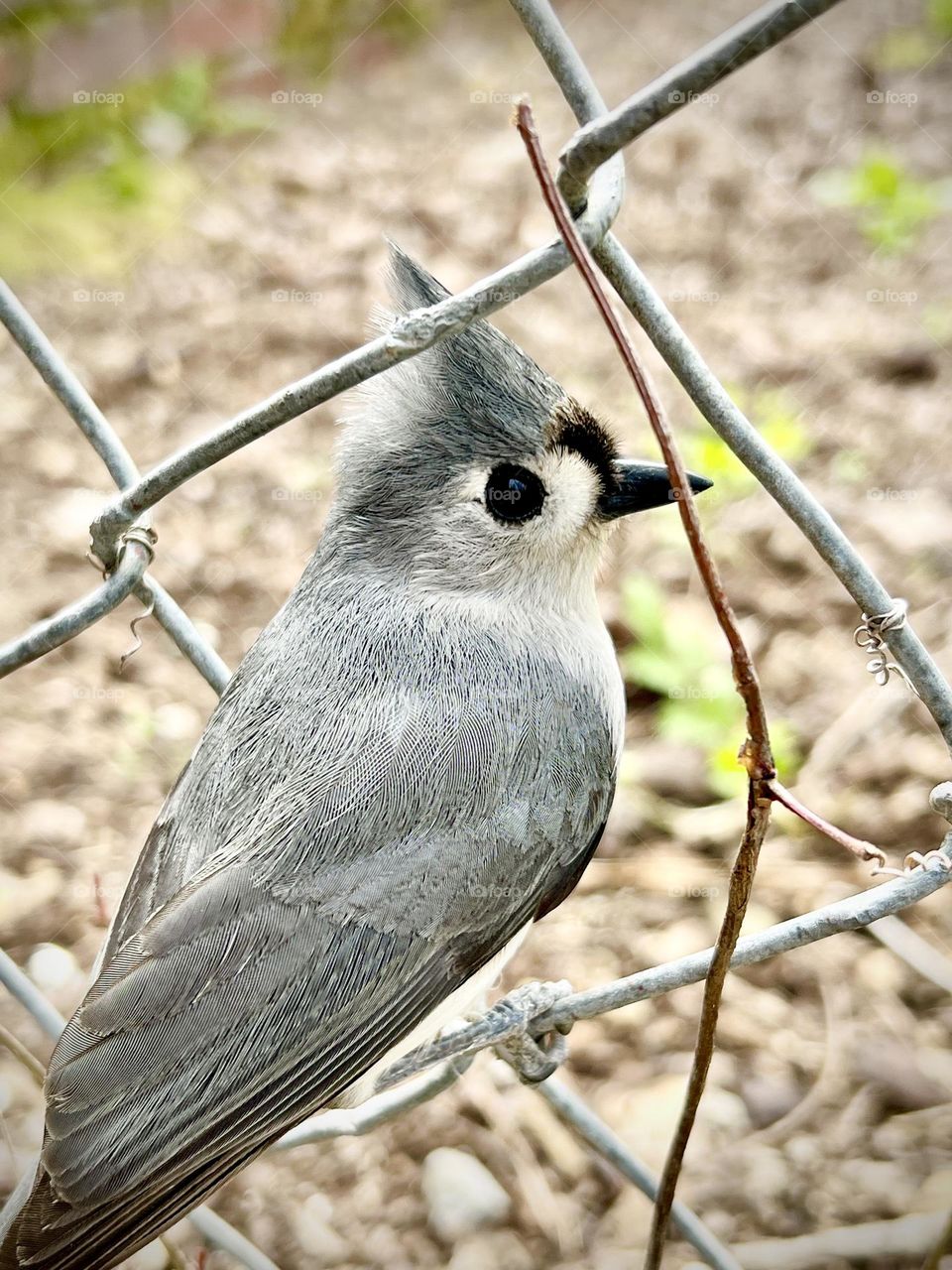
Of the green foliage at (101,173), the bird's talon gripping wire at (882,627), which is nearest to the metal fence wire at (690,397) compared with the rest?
the bird's talon gripping wire at (882,627)

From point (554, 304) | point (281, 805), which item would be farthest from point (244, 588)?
point (281, 805)

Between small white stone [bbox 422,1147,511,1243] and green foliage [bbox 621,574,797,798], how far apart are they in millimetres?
993

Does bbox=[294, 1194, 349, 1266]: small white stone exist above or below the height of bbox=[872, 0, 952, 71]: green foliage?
below

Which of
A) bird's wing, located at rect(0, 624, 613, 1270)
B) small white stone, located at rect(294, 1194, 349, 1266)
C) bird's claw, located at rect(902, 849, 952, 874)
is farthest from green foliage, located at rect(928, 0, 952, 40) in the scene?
small white stone, located at rect(294, 1194, 349, 1266)

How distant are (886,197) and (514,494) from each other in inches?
104

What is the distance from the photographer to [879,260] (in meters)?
3.91

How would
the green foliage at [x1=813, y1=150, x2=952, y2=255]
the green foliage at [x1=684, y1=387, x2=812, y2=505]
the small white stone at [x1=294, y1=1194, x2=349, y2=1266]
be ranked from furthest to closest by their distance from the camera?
the green foliage at [x1=813, y1=150, x2=952, y2=255] < the green foliage at [x1=684, y1=387, x2=812, y2=505] < the small white stone at [x1=294, y1=1194, x2=349, y2=1266]

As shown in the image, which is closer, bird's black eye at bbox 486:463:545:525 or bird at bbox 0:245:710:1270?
bird at bbox 0:245:710:1270

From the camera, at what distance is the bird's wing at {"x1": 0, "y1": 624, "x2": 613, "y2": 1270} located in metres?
1.62

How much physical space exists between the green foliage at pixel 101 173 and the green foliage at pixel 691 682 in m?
2.17

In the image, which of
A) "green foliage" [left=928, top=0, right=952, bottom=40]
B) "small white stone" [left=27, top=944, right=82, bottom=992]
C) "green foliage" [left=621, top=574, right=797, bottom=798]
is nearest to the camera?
"small white stone" [left=27, top=944, right=82, bottom=992]

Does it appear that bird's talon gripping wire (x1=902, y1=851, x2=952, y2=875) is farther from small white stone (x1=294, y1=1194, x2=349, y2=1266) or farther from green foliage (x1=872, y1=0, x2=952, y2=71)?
green foliage (x1=872, y1=0, x2=952, y2=71)

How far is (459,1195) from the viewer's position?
2.35 metres

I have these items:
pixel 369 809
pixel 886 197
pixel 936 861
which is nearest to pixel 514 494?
pixel 369 809
